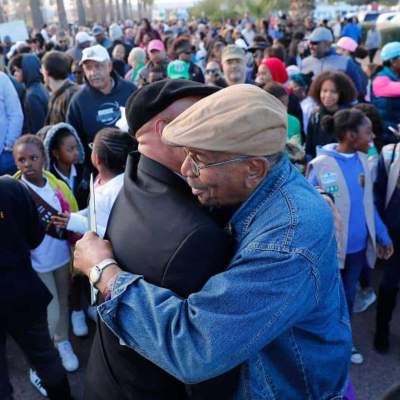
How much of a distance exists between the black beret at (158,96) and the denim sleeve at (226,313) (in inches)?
24.9

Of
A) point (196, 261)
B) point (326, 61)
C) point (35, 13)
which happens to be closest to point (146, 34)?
point (326, 61)

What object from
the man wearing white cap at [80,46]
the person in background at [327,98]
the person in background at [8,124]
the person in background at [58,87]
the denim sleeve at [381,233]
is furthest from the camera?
the man wearing white cap at [80,46]

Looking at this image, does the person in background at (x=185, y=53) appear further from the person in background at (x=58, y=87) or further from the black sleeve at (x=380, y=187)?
the black sleeve at (x=380, y=187)

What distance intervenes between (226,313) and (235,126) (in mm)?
444

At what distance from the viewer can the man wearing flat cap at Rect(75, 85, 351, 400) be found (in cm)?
112

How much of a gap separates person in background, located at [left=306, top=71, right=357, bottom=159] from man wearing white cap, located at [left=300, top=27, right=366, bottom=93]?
6.75 ft

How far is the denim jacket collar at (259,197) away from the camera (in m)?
1.25

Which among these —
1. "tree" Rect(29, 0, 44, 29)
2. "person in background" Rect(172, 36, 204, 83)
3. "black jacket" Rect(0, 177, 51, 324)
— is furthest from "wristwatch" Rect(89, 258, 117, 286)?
"tree" Rect(29, 0, 44, 29)

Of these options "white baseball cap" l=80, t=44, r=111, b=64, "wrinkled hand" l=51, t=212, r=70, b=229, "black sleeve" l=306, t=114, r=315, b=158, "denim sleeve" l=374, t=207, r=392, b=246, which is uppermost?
"white baseball cap" l=80, t=44, r=111, b=64

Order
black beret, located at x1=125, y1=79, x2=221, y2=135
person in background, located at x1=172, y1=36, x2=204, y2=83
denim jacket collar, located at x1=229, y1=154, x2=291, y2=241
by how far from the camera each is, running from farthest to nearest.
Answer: person in background, located at x1=172, y1=36, x2=204, y2=83
black beret, located at x1=125, y1=79, x2=221, y2=135
denim jacket collar, located at x1=229, y1=154, x2=291, y2=241

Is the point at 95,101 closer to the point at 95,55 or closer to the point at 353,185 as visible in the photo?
the point at 95,55

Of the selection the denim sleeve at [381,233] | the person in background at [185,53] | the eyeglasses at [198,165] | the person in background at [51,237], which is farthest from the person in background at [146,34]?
the eyeglasses at [198,165]

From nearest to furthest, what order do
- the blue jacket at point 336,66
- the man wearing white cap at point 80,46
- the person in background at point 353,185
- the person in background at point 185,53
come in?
the person in background at point 353,185 < the blue jacket at point 336,66 < the person in background at point 185,53 < the man wearing white cap at point 80,46

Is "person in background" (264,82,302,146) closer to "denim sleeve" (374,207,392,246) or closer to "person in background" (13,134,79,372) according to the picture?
"denim sleeve" (374,207,392,246)
